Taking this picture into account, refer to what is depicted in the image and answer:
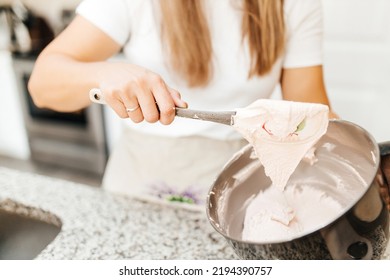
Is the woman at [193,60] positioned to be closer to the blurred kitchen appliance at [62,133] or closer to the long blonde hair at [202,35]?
the long blonde hair at [202,35]

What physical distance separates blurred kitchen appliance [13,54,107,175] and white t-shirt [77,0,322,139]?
1.23 meters

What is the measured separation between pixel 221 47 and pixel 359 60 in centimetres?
82

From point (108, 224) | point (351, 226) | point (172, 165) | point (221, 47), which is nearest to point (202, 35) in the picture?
point (221, 47)

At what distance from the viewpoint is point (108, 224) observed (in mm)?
673

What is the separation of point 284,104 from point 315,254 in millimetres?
183

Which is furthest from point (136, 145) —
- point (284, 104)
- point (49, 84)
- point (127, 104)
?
point (284, 104)

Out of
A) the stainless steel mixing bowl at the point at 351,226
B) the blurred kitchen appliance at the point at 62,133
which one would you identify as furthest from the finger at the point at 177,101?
the blurred kitchen appliance at the point at 62,133

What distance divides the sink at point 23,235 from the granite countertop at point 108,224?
13 mm

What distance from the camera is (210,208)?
0.54 meters

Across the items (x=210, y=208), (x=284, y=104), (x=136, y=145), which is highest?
(x=284, y=104)

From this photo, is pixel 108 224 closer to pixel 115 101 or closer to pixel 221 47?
pixel 115 101

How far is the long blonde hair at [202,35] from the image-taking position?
0.76 meters
